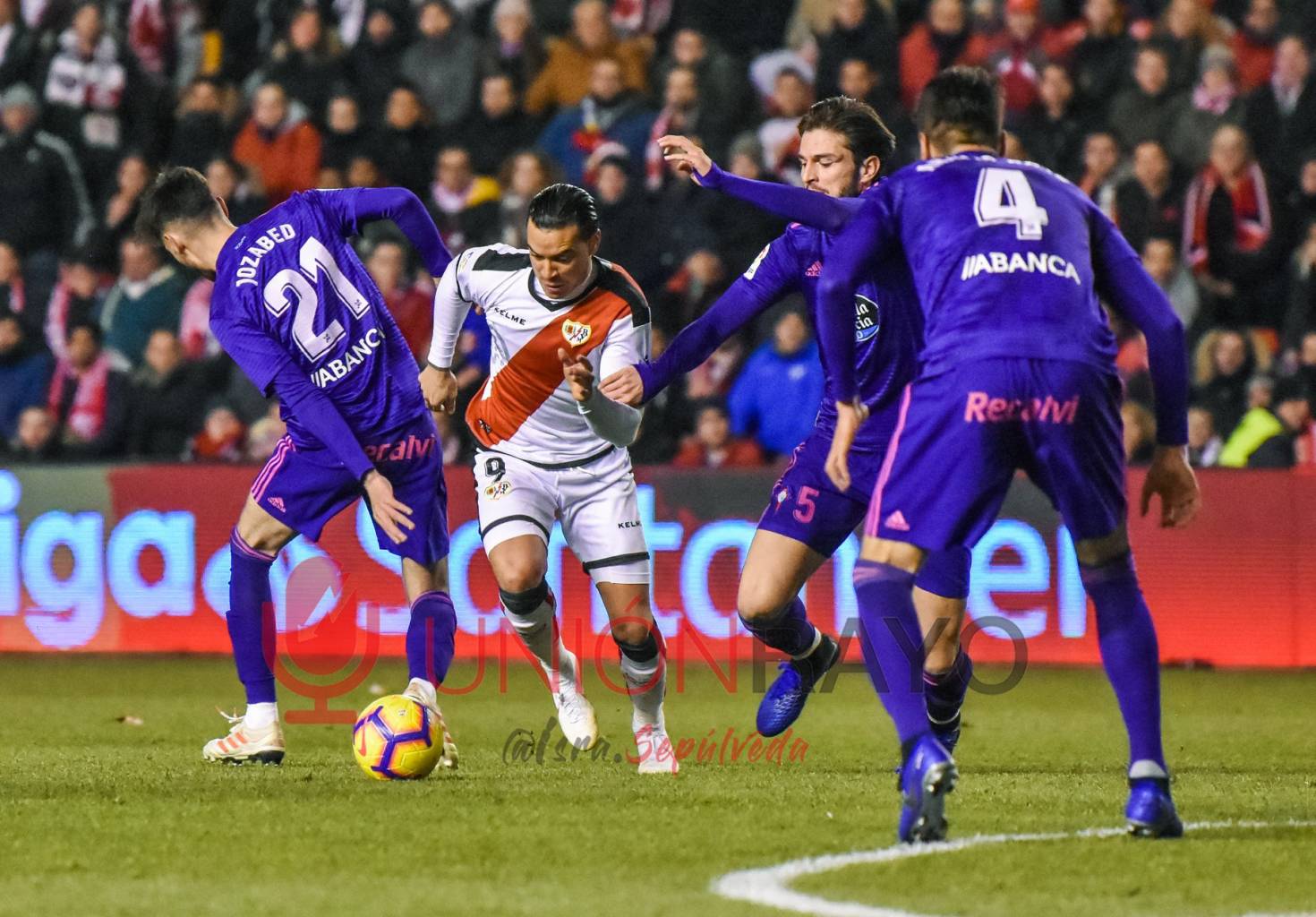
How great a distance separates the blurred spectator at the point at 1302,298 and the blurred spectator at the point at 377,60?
258 inches

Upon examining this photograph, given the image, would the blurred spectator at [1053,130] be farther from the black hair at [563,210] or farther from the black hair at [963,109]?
the black hair at [963,109]

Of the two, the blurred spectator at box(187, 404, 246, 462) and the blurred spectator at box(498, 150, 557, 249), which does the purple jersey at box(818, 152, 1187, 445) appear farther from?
the blurred spectator at box(187, 404, 246, 462)

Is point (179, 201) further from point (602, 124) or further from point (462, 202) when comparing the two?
point (602, 124)

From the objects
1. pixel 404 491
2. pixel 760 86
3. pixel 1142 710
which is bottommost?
pixel 1142 710

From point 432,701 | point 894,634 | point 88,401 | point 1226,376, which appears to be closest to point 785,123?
point 1226,376

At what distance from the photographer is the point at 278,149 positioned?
15016 millimetres

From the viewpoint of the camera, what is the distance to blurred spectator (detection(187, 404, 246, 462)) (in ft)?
44.9

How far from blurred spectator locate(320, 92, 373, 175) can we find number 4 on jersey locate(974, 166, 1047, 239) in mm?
9836

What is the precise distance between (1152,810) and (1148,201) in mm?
8368

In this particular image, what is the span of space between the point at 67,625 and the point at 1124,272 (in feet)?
28.2

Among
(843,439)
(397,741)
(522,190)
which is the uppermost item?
(522,190)

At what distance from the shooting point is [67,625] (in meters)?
12.6

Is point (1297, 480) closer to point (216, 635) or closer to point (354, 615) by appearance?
point (354, 615)

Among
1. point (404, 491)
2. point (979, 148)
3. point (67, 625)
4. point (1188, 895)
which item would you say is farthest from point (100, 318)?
point (1188, 895)
